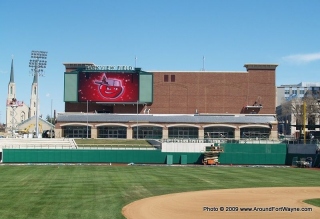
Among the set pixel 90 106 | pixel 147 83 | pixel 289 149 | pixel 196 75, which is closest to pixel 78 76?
pixel 90 106

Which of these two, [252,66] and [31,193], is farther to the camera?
[252,66]

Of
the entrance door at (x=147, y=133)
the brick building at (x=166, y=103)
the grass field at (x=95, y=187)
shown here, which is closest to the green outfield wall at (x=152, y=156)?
the grass field at (x=95, y=187)

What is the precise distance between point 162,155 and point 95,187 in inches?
1252

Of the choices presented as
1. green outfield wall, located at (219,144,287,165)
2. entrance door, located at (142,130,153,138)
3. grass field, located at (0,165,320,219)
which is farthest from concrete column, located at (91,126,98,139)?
grass field, located at (0,165,320,219)

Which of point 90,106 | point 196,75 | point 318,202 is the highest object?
point 196,75

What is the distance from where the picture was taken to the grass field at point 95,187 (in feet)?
Answer: 89.5

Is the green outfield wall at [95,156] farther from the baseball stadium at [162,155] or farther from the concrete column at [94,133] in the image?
the concrete column at [94,133]

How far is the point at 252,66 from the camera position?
108 m

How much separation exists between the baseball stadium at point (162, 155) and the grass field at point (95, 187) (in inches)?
3.1

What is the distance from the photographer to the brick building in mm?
101375

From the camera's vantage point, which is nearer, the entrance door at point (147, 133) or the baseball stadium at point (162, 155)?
the baseball stadium at point (162, 155)

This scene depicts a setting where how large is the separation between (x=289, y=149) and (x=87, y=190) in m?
41.8

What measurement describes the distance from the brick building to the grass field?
48931 millimetres

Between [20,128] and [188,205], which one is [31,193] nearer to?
[188,205]
